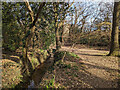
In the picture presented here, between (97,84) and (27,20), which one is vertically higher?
(27,20)

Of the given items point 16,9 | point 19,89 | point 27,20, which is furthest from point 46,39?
point 19,89

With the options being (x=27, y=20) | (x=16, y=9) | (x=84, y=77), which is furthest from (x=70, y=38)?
(x=16, y=9)

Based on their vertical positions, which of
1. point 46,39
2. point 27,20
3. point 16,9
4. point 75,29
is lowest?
point 46,39

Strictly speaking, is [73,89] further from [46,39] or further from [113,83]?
[46,39]

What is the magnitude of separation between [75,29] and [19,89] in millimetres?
3829

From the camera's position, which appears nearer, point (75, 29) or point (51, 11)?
point (75, 29)

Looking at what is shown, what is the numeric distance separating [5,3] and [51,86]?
17.9 ft

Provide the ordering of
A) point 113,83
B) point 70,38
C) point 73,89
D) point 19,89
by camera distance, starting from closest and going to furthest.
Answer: point 73,89 < point 113,83 < point 19,89 < point 70,38

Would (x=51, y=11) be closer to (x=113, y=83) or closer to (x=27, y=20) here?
(x=27, y=20)

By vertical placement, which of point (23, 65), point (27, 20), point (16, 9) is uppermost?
point (16, 9)

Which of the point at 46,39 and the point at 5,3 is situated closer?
the point at 5,3

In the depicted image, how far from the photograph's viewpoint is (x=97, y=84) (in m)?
2.79

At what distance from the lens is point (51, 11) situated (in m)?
6.19

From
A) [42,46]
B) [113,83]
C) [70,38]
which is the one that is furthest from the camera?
[42,46]
